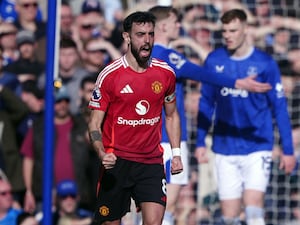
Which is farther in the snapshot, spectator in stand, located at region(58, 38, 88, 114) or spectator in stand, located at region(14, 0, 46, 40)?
spectator in stand, located at region(14, 0, 46, 40)

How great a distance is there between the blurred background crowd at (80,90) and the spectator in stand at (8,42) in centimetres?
1

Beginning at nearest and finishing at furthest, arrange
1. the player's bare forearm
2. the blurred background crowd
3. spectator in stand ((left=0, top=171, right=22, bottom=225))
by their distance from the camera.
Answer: the player's bare forearm → spectator in stand ((left=0, top=171, right=22, bottom=225)) → the blurred background crowd

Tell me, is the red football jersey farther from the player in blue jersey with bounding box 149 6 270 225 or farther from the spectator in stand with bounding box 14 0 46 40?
the spectator in stand with bounding box 14 0 46 40

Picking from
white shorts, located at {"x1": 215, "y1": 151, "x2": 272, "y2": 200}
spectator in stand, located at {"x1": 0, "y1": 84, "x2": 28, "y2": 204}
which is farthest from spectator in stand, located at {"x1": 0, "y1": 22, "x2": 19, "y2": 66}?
white shorts, located at {"x1": 215, "y1": 151, "x2": 272, "y2": 200}

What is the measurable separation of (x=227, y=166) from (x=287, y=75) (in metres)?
2.50

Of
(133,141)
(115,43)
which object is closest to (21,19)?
(115,43)

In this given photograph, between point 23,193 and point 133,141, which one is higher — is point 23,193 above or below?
below

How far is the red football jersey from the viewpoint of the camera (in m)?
9.59

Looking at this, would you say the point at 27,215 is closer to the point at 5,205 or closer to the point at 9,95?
the point at 5,205

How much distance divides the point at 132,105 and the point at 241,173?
2.71 meters

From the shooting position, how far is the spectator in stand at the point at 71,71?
44.1ft

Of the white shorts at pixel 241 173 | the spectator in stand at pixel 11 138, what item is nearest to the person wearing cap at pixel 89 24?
the spectator in stand at pixel 11 138

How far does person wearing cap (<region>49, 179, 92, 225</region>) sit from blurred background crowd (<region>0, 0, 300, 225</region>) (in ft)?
0.04

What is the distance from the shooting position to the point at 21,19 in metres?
14.2
